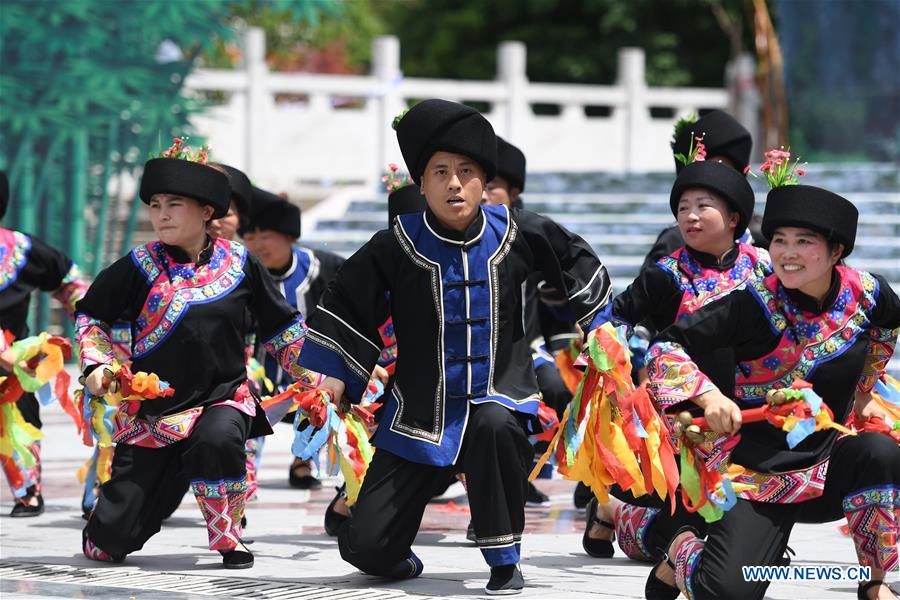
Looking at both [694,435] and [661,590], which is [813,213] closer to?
[694,435]

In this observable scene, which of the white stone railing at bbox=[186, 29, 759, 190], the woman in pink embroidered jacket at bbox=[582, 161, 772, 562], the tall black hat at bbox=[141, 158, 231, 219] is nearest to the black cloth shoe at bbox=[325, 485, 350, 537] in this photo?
the woman in pink embroidered jacket at bbox=[582, 161, 772, 562]

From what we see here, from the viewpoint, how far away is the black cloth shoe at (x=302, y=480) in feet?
29.9

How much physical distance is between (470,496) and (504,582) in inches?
12.7

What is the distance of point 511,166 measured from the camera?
8328 mm

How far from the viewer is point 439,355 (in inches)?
232

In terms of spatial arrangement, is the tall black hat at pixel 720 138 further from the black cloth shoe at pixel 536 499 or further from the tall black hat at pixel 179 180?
the tall black hat at pixel 179 180

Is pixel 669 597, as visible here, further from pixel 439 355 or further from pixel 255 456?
pixel 255 456

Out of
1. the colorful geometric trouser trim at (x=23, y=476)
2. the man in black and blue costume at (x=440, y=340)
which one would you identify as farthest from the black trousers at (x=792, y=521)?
the colorful geometric trouser trim at (x=23, y=476)

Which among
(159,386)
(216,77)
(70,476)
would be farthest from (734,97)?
(159,386)

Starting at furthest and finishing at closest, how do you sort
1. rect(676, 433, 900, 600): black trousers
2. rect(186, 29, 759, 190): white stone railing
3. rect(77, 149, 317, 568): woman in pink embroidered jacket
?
rect(186, 29, 759, 190): white stone railing, rect(77, 149, 317, 568): woman in pink embroidered jacket, rect(676, 433, 900, 600): black trousers

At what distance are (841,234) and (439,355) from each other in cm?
147

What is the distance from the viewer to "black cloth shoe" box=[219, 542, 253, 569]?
20.8 feet

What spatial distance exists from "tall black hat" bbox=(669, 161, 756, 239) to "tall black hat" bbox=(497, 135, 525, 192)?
1.85 meters

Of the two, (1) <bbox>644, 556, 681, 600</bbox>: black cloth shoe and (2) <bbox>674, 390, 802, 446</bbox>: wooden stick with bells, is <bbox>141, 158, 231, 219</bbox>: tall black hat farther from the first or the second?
(1) <bbox>644, 556, 681, 600</bbox>: black cloth shoe
